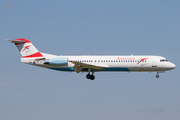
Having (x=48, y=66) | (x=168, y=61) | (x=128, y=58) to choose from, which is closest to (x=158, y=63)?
(x=168, y=61)

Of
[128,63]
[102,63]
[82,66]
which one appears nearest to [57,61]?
[82,66]

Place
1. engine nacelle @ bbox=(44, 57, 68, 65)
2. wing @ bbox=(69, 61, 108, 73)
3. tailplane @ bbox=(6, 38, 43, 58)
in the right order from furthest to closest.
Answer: tailplane @ bbox=(6, 38, 43, 58), engine nacelle @ bbox=(44, 57, 68, 65), wing @ bbox=(69, 61, 108, 73)

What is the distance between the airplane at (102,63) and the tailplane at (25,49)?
0.49 m

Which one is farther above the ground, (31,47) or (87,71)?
(31,47)

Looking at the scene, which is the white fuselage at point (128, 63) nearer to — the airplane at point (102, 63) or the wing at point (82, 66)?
the airplane at point (102, 63)

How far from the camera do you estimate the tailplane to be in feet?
163

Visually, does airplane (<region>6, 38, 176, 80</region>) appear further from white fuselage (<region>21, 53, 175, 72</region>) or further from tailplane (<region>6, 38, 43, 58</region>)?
tailplane (<region>6, 38, 43, 58</region>)

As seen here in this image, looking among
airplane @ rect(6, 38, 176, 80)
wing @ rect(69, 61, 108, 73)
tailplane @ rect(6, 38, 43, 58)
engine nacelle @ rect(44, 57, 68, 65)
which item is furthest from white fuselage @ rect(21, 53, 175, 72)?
tailplane @ rect(6, 38, 43, 58)

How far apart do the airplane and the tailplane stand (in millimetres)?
488

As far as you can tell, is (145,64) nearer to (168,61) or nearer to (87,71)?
(168,61)

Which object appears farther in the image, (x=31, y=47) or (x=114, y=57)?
(x=31, y=47)

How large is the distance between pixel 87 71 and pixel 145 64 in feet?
32.0

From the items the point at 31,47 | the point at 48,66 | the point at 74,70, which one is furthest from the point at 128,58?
the point at 31,47

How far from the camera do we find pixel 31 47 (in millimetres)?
50031
